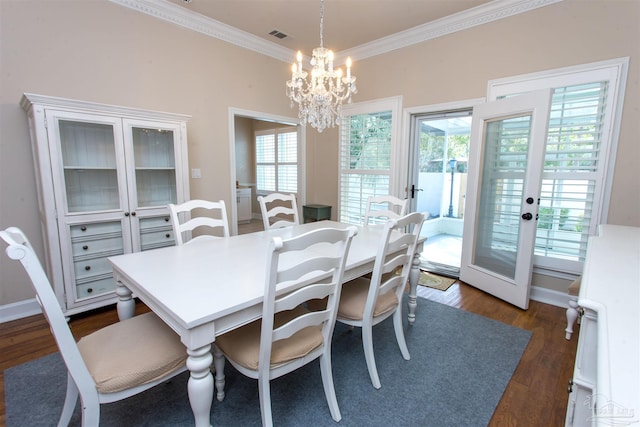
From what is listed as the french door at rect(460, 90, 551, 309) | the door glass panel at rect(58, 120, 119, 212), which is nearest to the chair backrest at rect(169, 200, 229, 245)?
the door glass panel at rect(58, 120, 119, 212)

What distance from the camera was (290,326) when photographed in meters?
1.31

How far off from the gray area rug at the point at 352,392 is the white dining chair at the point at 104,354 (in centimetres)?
40

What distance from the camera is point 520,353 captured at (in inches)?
83.2

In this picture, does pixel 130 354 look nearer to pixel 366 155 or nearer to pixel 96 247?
pixel 96 247

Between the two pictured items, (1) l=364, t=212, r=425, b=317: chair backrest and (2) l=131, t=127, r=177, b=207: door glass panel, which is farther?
(2) l=131, t=127, r=177, b=207: door glass panel

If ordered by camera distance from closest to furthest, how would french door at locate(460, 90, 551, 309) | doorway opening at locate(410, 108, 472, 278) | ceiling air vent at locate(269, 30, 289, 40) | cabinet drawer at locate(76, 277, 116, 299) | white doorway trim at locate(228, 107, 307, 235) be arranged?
1. cabinet drawer at locate(76, 277, 116, 299)
2. french door at locate(460, 90, 551, 309)
3. ceiling air vent at locate(269, 30, 289, 40)
4. white doorway trim at locate(228, 107, 307, 235)
5. doorway opening at locate(410, 108, 472, 278)

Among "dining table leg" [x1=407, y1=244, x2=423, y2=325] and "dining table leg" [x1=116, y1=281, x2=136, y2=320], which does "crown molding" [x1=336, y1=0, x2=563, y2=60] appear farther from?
"dining table leg" [x1=116, y1=281, x2=136, y2=320]

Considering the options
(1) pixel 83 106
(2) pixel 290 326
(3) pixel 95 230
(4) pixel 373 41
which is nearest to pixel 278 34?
(4) pixel 373 41

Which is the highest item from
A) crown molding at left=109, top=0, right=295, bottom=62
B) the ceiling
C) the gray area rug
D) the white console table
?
the ceiling

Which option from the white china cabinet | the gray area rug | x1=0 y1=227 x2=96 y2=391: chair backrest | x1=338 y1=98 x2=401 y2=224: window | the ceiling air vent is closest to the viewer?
x1=0 y1=227 x2=96 y2=391: chair backrest

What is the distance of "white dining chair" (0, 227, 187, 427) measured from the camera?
1046mm

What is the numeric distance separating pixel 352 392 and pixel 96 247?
2354 millimetres

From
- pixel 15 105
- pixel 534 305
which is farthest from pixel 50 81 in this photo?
pixel 534 305

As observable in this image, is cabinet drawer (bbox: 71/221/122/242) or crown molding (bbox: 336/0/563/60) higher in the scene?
crown molding (bbox: 336/0/563/60)
